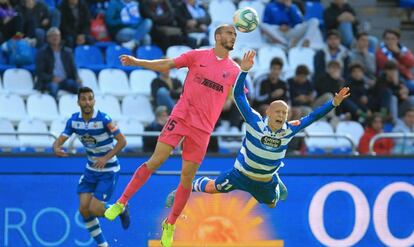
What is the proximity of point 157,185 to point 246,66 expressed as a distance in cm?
380

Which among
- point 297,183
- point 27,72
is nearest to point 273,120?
point 297,183

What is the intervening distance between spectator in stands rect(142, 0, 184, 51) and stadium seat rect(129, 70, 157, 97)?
99 centimetres

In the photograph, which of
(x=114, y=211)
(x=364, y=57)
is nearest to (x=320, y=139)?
(x=364, y=57)

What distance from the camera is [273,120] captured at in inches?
682

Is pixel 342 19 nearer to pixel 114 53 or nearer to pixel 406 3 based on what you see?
pixel 406 3

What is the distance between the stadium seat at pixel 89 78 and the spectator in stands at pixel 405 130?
502 centimetres

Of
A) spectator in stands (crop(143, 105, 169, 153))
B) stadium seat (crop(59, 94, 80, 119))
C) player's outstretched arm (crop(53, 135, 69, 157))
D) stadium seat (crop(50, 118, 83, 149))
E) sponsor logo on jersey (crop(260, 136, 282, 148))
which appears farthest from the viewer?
stadium seat (crop(59, 94, 80, 119))

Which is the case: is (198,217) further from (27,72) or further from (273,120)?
(27,72)

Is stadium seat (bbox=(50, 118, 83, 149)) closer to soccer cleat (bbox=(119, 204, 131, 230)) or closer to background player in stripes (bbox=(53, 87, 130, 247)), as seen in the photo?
background player in stripes (bbox=(53, 87, 130, 247))

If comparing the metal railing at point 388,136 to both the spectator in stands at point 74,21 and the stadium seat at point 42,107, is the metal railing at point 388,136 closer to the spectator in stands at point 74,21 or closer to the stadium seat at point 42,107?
the stadium seat at point 42,107

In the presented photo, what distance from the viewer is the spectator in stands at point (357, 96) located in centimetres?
2333

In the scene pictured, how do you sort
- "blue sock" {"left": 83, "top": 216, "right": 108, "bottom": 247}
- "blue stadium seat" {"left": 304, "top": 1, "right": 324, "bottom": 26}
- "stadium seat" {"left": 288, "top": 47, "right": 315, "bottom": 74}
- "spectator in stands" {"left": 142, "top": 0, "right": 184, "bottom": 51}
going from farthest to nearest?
1. "blue stadium seat" {"left": 304, "top": 1, "right": 324, "bottom": 26}
2. "stadium seat" {"left": 288, "top": 47, "right": 315, "bottom": 74}
3. "spectator in stands" {"left": 142, "top": 0, "right": 184, "bottom": 51}
4. "blue sock" {"left": 83, "top": 216, "right": 108, "bottom": 247}

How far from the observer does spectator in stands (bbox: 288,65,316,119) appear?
896 inches

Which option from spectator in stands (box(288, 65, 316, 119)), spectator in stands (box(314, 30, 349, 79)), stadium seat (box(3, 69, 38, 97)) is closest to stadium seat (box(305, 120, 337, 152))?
spectator in stands (box(288, 65, 316, 119))
